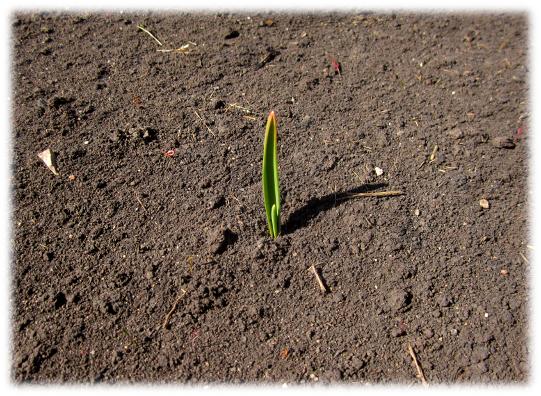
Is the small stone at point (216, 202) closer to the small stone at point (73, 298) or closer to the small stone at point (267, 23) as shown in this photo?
the small stone at point (73, 298)

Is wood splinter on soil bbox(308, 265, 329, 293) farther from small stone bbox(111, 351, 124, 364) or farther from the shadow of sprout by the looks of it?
small stone bbox(111, 351, 124, 364)

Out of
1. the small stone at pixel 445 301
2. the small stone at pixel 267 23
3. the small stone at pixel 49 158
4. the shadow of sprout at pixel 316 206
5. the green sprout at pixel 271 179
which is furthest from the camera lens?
the small stone at pixel 267 23

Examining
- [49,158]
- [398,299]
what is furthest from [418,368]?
[49,158]

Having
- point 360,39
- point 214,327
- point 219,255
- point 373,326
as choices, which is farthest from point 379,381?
point 360,39

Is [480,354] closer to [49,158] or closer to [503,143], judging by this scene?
[503,143]

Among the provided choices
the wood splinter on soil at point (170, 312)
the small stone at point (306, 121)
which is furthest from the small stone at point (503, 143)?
the wood splinter on soil at point (170, 312)

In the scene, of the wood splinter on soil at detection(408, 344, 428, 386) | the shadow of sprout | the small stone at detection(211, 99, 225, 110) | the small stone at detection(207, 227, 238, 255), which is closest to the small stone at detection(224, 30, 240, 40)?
the small stone at detection(211, 99, 225, 110)

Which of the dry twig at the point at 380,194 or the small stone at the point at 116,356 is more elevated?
the dry twig at the point at 380,194
